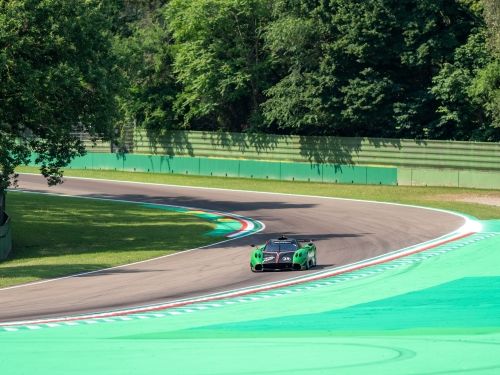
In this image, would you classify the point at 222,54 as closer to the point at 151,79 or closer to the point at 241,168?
the point at 151,79

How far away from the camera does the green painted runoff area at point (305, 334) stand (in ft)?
63.9

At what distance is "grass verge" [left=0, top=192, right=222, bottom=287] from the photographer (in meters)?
38.4

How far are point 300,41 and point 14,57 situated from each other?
36.7m

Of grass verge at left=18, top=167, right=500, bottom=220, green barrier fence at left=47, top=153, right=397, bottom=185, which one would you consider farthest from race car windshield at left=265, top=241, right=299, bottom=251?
green barrier fence at left=47, top=153, right=397, bottom=185

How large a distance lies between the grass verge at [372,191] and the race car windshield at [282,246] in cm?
1938

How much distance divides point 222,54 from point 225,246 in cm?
4252

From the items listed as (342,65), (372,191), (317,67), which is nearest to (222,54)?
(317,67)

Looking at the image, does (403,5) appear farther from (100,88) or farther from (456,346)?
(456,346)

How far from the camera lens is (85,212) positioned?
→ 188 ft

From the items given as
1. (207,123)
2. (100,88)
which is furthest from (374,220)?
(207,123)

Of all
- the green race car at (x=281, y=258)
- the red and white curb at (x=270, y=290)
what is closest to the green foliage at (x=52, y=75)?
the green race car at (x=281, y=258)

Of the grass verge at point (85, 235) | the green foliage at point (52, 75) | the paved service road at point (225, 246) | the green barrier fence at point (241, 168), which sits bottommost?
the grass verge at point (85, 235)

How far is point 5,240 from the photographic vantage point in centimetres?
4244

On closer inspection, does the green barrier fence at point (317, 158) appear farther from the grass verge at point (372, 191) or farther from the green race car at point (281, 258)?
the green race car at point (281, 258)
